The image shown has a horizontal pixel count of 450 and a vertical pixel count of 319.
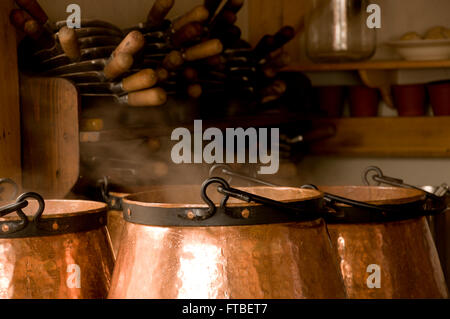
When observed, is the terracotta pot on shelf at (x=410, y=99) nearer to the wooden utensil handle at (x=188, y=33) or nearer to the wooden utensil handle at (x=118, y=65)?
the wooden utensil handle at (x=188, y=33)

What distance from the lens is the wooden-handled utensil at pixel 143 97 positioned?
4.53 feet

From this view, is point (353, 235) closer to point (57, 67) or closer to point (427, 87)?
point (57, 67)

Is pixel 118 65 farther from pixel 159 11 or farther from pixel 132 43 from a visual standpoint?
pixel 159 11

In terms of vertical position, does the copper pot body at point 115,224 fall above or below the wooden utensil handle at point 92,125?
below

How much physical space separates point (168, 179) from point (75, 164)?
38cm

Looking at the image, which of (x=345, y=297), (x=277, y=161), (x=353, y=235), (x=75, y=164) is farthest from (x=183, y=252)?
(x=277, y=161)

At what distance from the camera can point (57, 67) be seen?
4.68 ft

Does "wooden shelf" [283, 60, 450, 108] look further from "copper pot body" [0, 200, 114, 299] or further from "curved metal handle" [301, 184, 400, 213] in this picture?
"copper pot body" [0, 200, 114, 299]

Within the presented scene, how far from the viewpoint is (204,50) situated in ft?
5.27

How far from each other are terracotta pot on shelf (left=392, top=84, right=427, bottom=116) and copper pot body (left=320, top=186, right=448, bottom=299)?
1921 millimetres
